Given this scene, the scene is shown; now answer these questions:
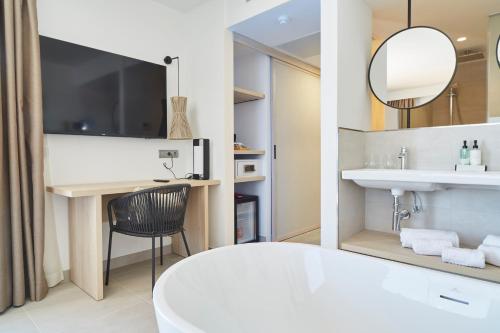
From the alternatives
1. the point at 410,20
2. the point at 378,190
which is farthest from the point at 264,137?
the point at 410,20

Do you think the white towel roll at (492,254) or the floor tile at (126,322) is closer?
the white towel roll at (492,254)

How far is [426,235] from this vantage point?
5.27 feet

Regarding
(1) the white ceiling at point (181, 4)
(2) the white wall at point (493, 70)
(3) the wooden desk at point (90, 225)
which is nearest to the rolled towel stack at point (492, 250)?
(2) the white wall at point (493, 70)

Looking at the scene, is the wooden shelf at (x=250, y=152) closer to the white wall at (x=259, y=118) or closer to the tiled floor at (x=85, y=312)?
the white wall at (x=259, y=118)

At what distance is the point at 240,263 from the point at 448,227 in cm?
122

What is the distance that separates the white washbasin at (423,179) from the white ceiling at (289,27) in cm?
126

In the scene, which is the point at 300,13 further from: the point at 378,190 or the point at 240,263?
the point at 240,263

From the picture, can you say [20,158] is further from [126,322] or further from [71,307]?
[126,322]

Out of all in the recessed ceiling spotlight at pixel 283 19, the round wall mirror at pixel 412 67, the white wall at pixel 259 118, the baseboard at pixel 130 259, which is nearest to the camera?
the round wall mirror at pixel 412 67

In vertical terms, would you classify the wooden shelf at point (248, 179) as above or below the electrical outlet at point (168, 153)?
below

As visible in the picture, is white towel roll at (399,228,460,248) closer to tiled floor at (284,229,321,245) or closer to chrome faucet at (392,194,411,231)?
chrome faucet at (392,194,411,231)

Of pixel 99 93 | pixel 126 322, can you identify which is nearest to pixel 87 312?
pixel 126 322

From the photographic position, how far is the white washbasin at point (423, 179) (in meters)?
1.35

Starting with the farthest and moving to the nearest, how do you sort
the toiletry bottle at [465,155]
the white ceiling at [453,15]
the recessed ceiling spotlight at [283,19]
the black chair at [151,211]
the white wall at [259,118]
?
the white wall at [259,118], the recessed ceiling spotlight at [283,19], the black chair at [151,211], the white ceiling at [453,15], the toiletry bottle at [465,155]
